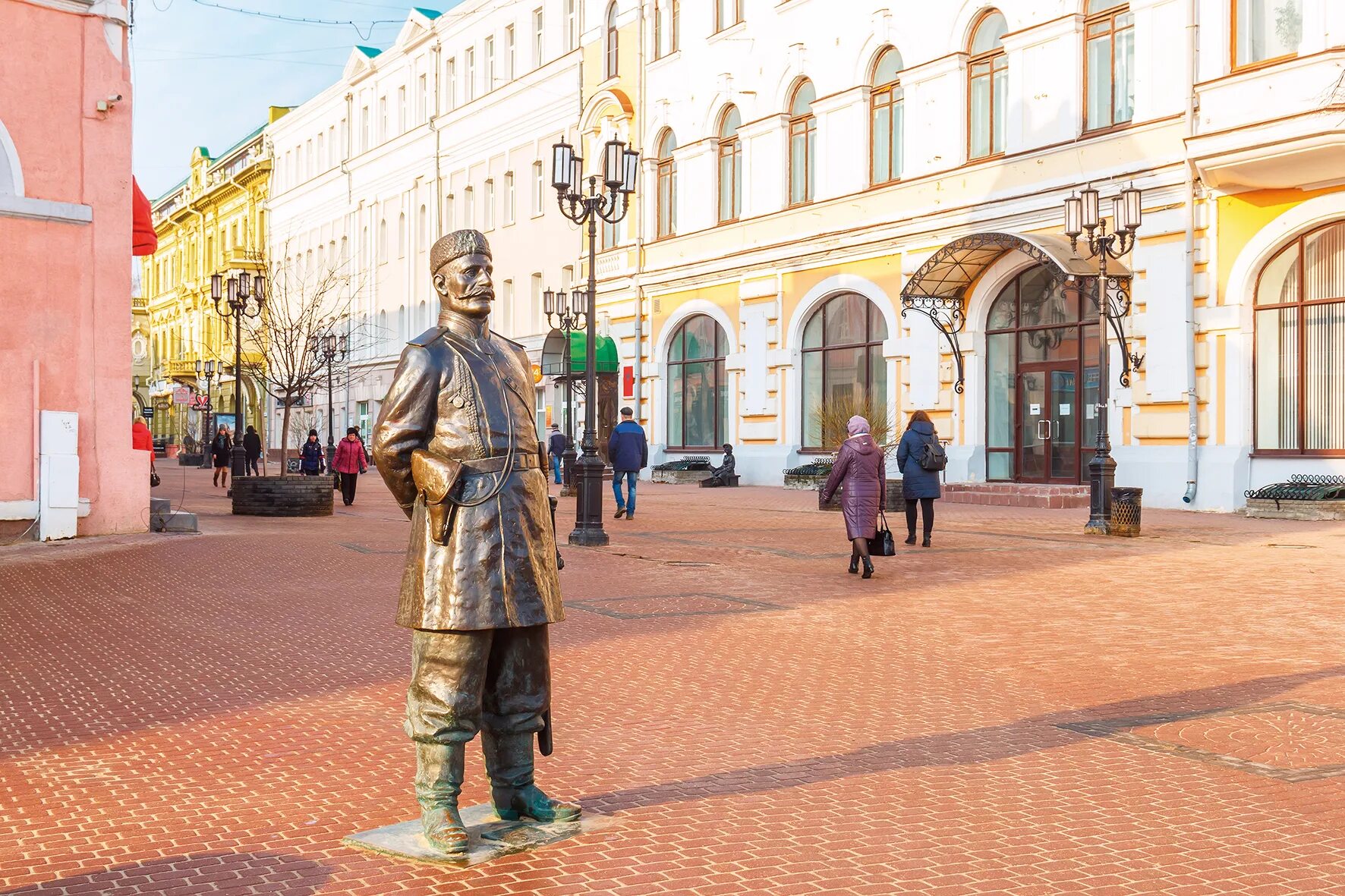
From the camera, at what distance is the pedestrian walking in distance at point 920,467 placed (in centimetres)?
1636

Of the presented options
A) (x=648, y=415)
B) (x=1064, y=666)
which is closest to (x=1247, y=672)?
(x=1064, y=666)

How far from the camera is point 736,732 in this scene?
6609 mm

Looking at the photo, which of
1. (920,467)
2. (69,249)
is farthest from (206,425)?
(920,467)

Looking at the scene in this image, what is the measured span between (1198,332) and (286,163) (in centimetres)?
5381

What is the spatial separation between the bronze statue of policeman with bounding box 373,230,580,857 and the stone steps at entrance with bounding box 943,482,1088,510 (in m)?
20.4

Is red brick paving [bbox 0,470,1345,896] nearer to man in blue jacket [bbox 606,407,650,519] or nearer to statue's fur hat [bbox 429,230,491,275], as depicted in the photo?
statue's fur hat [bbox 429,230,491,275]

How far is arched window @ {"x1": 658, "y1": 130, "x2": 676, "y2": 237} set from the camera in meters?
37.2

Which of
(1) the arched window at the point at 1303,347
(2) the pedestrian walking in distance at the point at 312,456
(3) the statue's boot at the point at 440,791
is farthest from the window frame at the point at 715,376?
(3) the statue's boot at the point at 440,791

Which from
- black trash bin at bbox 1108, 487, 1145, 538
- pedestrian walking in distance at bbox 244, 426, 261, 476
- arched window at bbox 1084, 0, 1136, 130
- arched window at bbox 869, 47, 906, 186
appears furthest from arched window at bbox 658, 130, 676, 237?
black trash bin at bbox 1108, 487, 1145, 538

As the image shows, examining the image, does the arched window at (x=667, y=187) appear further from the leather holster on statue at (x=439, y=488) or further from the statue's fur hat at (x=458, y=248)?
the leather holster on statue at (x=439, y=488)

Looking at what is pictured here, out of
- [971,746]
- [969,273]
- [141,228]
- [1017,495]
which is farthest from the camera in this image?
[969,273]

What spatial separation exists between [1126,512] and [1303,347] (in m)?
6.41

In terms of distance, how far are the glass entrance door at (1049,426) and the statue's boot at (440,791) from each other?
22508 mm

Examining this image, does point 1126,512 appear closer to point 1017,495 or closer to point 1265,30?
point 1017,495
